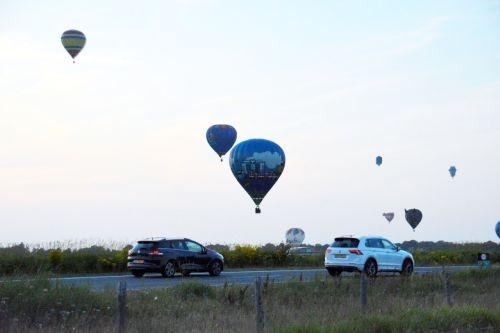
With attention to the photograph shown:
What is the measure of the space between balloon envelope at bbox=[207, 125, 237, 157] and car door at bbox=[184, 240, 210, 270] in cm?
2086

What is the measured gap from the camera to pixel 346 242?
3612 centimetres

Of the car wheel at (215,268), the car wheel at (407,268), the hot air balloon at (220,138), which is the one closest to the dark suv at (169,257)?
the car wheel at (215,268)

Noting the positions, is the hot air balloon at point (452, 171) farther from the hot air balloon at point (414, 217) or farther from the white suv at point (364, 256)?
the white suv at point (364, 256)

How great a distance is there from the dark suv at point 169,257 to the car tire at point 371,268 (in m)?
5.98

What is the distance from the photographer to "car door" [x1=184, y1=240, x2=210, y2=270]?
37.0 metres

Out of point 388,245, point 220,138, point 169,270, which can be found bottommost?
point 169,270

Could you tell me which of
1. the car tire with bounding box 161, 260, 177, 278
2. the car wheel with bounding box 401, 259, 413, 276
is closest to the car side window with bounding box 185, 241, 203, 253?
the car tire with bounding box 161, 260, 177, 278

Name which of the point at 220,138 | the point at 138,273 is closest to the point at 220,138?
the point at 220,138

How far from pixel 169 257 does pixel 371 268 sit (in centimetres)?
730

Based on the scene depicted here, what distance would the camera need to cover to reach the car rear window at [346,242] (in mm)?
35844

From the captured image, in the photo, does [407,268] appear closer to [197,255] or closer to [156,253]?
[197,255]

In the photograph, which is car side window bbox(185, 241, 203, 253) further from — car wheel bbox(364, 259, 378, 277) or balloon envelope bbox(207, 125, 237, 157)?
balloon envelope bbox(207, 125, 237, 157)

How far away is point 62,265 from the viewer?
40.6 metres

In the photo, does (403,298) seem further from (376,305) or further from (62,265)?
(62,265)
